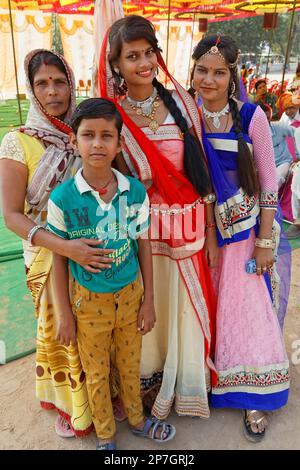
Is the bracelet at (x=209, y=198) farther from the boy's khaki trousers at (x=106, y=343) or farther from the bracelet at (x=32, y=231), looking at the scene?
the bracelet at (x=32, y=231)

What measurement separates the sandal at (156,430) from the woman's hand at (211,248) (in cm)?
73

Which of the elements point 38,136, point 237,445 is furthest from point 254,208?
point 237,445

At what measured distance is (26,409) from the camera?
188cm

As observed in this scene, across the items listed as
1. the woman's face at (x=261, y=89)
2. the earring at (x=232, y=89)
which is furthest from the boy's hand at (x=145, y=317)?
the woman's face at (x=261, y=89)

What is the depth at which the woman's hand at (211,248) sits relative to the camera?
5.53ft

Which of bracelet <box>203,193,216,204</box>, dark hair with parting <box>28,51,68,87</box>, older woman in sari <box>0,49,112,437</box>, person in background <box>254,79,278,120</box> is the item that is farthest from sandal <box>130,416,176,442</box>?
person in background <box>254,79,278,120</box>

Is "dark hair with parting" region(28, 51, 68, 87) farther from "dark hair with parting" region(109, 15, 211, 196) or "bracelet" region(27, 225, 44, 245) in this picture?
"bracelet" region(27, 225, 44, 245)

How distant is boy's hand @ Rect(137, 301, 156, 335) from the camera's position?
4.99 ft

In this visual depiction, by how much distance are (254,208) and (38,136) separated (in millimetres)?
923

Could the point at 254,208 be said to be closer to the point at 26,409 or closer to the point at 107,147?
the point at 107,147

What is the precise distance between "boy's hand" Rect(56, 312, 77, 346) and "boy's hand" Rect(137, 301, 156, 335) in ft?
0.84

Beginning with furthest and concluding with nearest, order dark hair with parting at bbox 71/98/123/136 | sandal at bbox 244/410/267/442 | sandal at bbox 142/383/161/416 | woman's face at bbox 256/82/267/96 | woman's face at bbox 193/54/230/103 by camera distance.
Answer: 1. woman's face at bbox 256/82/267/96
2. sandal at bbox 142/383/161/416
3. sandal at bbox 244/410/267/442
4. woman's face at bbox 193/54/230/103
5. dark hair with parting at bbox 71/98/123/136

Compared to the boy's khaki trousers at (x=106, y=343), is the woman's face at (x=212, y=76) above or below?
above

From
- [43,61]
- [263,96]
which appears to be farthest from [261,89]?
[43,61]
